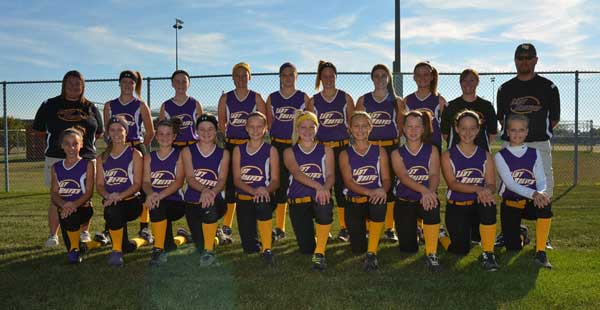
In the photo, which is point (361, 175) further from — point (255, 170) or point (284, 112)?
point (284, 112)

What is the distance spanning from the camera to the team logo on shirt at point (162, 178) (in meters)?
4.27

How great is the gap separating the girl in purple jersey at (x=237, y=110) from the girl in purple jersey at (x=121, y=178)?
0.97m

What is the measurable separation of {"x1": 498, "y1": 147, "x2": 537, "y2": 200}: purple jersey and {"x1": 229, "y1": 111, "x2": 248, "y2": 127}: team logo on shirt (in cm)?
258

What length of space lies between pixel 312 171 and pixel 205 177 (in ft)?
3.23

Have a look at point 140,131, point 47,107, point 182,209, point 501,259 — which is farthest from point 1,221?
point 501,259

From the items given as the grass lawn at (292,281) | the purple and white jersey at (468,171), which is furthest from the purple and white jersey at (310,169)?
the purple and white jersey at (468,171)

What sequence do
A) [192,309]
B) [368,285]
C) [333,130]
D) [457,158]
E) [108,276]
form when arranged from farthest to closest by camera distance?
[333,130], [457,158], [108,276], [368,285], [192,309]

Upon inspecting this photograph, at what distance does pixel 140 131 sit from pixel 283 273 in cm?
253

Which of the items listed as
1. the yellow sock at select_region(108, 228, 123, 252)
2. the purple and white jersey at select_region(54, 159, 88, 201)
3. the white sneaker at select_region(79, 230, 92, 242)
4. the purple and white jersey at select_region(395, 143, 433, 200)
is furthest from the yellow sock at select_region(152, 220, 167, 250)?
the purple and white jersey at select_region(395, 143, 433, 200)

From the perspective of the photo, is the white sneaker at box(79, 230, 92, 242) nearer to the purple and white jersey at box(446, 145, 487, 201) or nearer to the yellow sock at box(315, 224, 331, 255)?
the yellow sock at box(315, 224, 331, 255)

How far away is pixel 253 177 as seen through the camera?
4.23 metres

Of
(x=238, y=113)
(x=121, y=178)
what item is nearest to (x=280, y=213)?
(x=238, y=113)

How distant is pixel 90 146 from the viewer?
4926 mm

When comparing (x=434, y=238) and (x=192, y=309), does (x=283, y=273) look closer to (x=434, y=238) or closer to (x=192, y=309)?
(x=192, y=309)
